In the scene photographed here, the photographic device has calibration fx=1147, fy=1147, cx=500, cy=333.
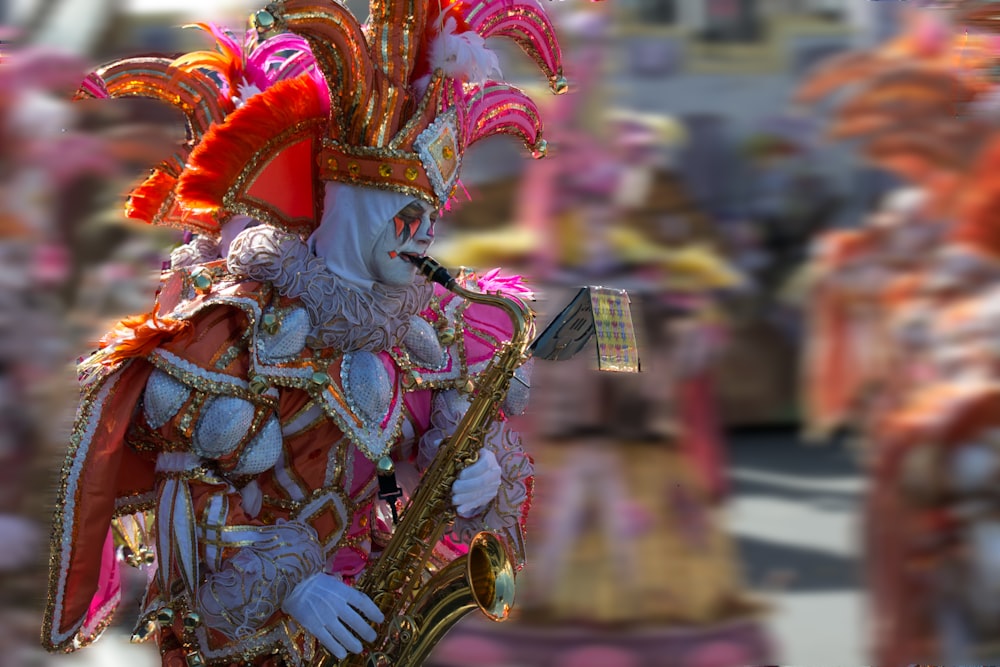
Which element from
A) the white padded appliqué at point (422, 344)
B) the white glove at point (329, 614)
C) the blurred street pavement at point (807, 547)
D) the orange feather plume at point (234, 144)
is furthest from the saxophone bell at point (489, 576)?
the blurred street pavement at point (807, 547)

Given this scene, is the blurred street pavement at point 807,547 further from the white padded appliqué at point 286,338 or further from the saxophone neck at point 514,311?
the white padded appliqué at point 286,338

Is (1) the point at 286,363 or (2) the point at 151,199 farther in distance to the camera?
(2) the point at 151,199

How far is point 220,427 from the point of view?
6.96 ft

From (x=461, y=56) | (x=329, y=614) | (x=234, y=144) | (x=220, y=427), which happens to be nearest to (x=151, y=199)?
(x=234, y=144)

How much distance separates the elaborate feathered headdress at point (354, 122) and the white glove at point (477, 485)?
1.79 ft

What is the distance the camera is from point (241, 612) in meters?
2.13

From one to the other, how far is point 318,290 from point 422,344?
0.96 ft

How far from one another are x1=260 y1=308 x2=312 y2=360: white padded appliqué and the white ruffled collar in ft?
0.10

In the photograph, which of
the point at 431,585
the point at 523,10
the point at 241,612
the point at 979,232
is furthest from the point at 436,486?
the point at 979,232

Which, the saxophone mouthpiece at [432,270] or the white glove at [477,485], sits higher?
the saxophone mouthpiece at [432,270]

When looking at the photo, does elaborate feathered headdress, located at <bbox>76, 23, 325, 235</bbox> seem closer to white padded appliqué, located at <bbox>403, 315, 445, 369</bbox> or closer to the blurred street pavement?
white padded appliqué, located at <bbox>403, 315, 445, 369</bbox>

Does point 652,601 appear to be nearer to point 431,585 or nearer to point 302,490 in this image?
point 431,585

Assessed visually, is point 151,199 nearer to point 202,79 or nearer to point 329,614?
point 202,79

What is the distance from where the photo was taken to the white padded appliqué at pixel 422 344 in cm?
241
